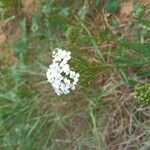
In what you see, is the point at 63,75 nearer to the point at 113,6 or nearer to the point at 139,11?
the point at 139,11

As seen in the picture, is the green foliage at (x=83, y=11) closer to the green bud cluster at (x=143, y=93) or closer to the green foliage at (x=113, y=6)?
the green foliage at (x=113, y=6)

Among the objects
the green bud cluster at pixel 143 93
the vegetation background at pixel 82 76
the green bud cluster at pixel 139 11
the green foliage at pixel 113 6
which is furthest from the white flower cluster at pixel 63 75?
the green foliage at pixel 113 6

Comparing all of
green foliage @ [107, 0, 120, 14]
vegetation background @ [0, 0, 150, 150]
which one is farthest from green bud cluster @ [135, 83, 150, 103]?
green foliage @ [107, 0, 120, 14]

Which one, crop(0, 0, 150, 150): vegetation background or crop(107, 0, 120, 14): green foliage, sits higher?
crop(107, 0, 120, 14): green foliage

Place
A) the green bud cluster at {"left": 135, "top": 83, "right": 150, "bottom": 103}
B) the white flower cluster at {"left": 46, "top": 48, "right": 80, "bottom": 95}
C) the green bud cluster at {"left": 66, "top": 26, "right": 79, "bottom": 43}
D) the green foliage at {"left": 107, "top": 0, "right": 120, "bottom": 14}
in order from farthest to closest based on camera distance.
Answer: the green foliage at {"left": 107, "top": 0, "right": 120, "bottom": 14} → the green bud cluster at {"left": 66, "top": 26, "right": 79, "bottom": 43} → the white flower cluster at {"left": 46, "top": 48, "right": 80, "bottom": 95} → the green bud cluster at {"left": 135, "top": 83, "right": 150, "bottom": 103}

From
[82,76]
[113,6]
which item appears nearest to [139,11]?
[113,6]

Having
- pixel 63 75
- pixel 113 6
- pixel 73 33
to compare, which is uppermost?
pixel 113 6

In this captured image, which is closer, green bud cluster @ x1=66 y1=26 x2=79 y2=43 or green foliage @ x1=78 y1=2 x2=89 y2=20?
green bud cluster @ x1=66 y1=26 x2=79 y2=43

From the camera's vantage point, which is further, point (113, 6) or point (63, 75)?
point (113, 6)

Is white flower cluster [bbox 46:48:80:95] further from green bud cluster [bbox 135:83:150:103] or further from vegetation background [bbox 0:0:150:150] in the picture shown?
green bud cluster [bbox 135:83:150:103]
